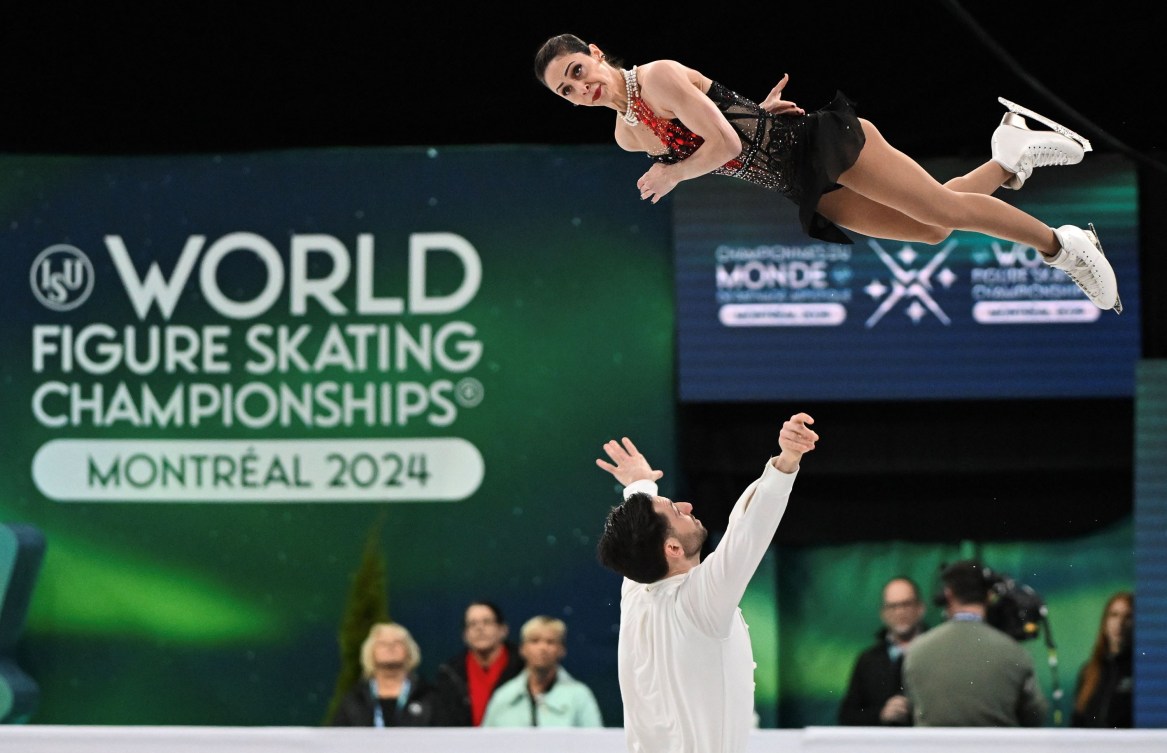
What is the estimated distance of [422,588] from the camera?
814 cm

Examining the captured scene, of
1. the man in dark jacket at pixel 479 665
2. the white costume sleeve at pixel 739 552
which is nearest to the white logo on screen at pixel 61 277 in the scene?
the man in dark jacket at pixel 479 665

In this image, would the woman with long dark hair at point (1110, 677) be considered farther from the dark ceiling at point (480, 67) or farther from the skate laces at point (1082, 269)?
the skate laces at point (1082, 269)

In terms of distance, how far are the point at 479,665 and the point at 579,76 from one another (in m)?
4.00

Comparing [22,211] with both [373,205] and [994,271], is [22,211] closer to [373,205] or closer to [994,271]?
[373,205]

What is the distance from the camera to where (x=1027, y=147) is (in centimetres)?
477

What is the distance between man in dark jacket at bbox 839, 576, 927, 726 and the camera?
23.2 ft

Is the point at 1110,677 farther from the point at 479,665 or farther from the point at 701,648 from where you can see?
the point at 701,648

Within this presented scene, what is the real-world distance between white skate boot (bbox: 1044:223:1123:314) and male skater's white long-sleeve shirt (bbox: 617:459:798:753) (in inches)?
59.3

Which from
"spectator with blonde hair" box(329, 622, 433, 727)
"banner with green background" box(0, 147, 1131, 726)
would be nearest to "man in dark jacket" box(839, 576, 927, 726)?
"banner with green background" box(0, 147, 1131, 726)

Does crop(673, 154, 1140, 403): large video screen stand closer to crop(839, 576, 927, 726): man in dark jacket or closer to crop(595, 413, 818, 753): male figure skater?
crop(839, 576, 927, 726): man in dark jacket

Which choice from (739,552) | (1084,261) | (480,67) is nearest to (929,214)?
(1084,261)

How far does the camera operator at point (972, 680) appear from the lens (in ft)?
18.4

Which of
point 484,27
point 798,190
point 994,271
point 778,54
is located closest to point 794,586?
point 994,271

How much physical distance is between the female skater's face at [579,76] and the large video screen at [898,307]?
3895 mm
